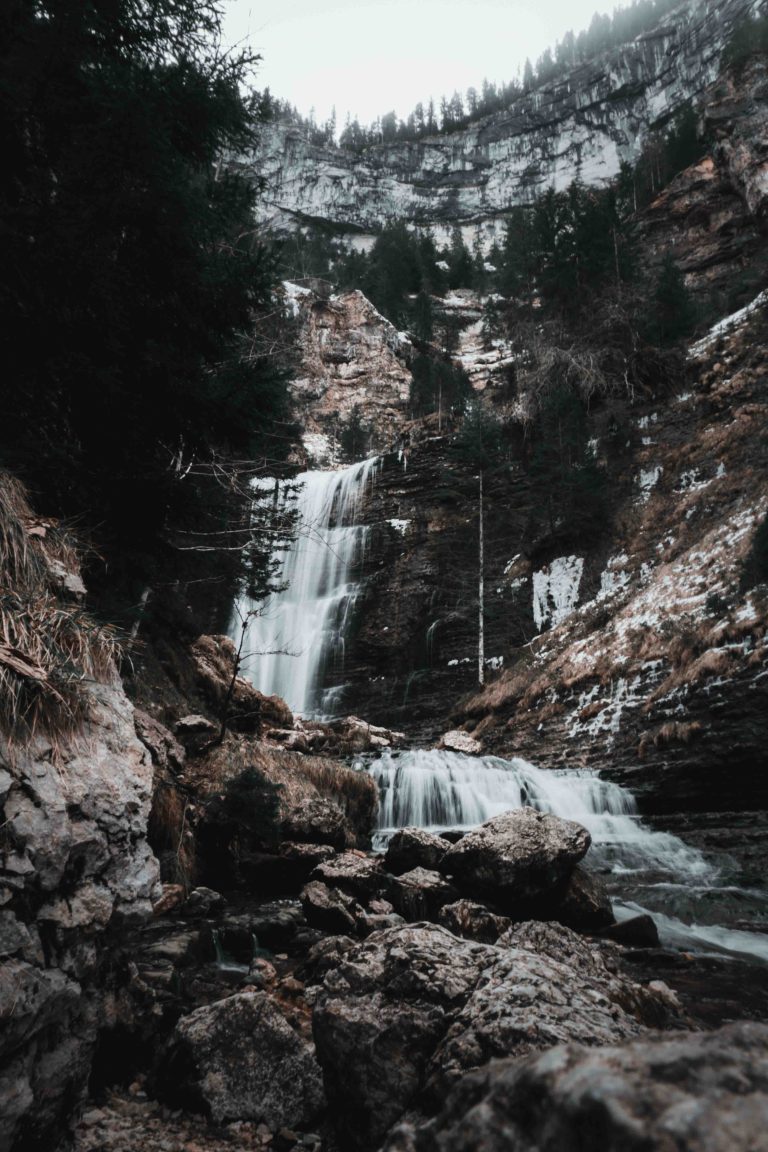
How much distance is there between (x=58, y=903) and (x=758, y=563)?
1369 cm

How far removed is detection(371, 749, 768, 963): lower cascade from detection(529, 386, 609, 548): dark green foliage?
11.2 metres

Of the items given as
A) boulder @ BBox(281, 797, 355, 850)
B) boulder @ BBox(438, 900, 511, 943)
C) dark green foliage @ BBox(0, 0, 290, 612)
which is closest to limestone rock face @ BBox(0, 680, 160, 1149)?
dark green foliage @ BBox(0, 0, 290, 612)

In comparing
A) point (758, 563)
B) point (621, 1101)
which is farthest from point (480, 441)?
point (621, 1101)

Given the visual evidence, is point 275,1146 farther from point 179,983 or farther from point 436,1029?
point 179,983

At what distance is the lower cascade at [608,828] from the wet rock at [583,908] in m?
0.56

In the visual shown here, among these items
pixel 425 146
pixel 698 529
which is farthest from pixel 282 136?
pixel 698 529

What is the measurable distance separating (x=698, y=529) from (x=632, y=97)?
332 ft

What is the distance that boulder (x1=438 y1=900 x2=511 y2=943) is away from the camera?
502cm

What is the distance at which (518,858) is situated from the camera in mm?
6473

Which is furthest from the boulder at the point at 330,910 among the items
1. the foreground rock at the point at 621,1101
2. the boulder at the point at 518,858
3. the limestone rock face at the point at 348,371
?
the limestone rock face at the point at 348,371

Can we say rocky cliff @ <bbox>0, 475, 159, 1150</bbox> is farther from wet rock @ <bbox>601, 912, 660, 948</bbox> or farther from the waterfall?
the waterfall

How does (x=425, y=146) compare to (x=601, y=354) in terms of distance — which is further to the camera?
(x=425, y=146)

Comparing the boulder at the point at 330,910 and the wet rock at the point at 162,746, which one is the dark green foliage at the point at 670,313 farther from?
the boulder at the point at 330,910

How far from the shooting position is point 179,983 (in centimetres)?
409
